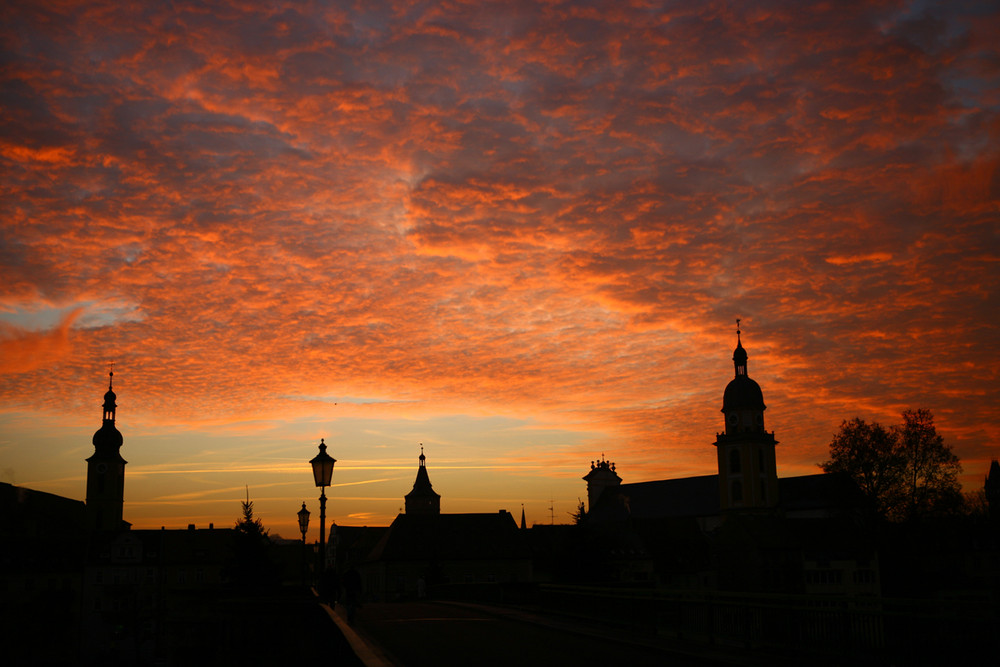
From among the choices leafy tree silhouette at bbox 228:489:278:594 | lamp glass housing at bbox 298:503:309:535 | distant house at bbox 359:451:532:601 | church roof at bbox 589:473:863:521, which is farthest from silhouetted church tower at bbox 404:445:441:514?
lamp glass housing at bbox 298:503:309:535

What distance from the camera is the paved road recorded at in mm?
16750

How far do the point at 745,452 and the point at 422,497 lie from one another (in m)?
53.9

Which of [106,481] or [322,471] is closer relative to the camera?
[322,471]

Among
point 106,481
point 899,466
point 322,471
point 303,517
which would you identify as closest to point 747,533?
point 899,466

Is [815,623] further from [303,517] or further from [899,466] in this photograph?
[899,466]

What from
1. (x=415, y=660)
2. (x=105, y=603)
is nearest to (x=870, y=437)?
(x=415, y=660)

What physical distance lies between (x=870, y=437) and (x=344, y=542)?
79.5m

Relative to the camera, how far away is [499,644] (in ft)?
66.4

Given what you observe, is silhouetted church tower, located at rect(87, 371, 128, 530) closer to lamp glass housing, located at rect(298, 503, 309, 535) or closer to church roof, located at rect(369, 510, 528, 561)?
church roof, located at rect(369, 510, 528, 561)

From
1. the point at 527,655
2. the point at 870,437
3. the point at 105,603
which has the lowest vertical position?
the point at 105,603

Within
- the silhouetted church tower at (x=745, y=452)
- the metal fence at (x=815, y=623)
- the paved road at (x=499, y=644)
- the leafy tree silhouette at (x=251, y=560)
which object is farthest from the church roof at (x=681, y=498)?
the metal fence at (x=815, y=623)

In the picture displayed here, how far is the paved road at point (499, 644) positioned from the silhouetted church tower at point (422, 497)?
105 metres

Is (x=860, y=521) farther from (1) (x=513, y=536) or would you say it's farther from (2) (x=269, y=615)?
(2) (x=269, y=615)

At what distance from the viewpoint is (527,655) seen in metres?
17.8
